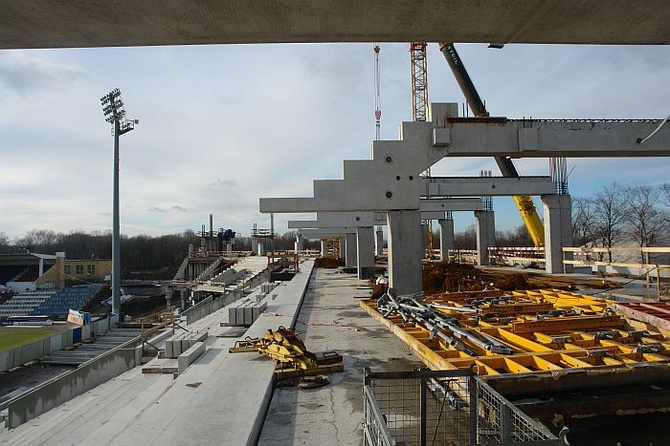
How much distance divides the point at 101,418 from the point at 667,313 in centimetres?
1022

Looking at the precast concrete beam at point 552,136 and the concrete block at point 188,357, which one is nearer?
the concrete block at point 188,357

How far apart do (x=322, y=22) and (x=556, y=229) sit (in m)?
19.8

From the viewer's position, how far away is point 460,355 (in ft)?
18.5

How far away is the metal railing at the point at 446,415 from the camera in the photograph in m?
2.95

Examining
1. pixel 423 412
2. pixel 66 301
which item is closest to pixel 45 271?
pixel 66 301

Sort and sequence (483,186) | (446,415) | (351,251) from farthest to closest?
(351,251) → (483,186) → (446,415)

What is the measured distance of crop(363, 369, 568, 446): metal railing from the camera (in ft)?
9.69

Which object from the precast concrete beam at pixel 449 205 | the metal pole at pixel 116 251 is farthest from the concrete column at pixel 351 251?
the metal pole at pixel 116 251

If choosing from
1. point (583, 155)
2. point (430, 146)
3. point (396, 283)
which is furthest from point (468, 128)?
point (396, 283)

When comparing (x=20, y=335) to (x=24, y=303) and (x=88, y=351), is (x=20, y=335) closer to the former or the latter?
(x=88, y=351)

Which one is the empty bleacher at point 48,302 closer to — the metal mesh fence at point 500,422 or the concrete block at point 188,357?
the concrete block at point 188,357

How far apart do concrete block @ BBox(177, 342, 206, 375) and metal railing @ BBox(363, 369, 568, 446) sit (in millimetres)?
3856

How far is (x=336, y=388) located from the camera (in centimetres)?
539

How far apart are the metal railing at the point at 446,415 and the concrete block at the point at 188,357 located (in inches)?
152
